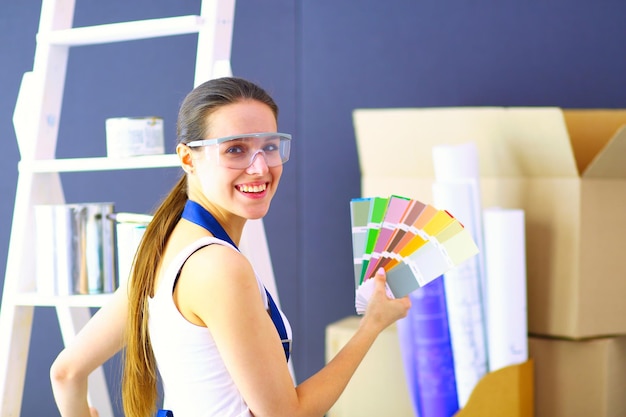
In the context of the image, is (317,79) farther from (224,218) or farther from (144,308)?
(144,308)

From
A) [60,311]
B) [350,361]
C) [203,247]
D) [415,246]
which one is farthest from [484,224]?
[60,311]

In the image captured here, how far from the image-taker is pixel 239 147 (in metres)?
1.47

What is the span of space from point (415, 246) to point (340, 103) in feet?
4.37

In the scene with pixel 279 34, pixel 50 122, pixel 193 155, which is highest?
pixel 279 34

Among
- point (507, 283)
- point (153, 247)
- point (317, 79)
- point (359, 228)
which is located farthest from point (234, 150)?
point (317, 79)

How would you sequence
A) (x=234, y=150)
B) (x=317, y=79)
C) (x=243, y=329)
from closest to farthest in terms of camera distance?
(x=243, y=329) < (x=234, y=150) < (x=317, y=79)

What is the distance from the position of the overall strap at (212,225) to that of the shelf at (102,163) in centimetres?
47

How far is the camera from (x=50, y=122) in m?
2.25

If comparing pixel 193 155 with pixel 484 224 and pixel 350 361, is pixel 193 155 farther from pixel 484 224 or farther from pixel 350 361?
pixel 484 224

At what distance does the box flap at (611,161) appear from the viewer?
1.98 metres

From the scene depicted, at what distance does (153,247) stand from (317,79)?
1.55 metres

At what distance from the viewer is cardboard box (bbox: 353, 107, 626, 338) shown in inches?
81.0

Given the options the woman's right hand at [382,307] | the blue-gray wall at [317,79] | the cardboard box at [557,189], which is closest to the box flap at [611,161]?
the cardboard box at [557,189]

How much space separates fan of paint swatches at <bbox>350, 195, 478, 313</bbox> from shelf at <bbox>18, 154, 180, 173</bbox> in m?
0.53
